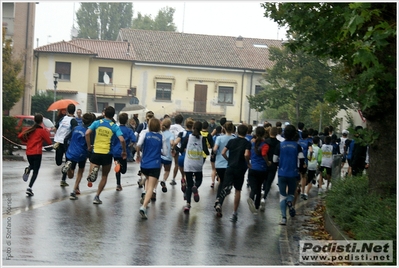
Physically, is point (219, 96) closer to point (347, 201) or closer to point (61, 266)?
point (347, 201)

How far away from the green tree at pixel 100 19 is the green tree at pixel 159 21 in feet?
12.8

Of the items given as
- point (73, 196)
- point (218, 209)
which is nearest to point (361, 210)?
point (218, 209)

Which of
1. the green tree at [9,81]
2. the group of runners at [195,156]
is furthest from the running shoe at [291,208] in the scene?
the green tree at [9,81]

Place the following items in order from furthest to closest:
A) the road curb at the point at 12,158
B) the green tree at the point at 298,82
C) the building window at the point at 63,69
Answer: the building window at the point at 63,69, the green tree at the point at 298,82, the road curb at the point at 12,158

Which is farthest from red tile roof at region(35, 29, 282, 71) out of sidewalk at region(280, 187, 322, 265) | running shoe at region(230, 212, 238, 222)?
running shoe at region(230, 212, 238, 222)

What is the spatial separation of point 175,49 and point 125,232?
5530 cm

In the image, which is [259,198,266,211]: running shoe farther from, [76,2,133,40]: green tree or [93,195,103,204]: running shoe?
[76,2,133,40]: green tree

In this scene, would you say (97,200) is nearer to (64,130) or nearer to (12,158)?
(64,130)

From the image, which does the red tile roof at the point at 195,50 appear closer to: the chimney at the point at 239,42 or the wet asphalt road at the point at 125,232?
the chimney at the point at 239,42

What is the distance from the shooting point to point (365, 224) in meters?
10.0

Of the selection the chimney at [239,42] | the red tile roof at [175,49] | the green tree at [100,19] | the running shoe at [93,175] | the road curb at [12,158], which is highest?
the green tree at [100,19]

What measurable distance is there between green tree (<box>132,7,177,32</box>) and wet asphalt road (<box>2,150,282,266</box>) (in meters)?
78.0

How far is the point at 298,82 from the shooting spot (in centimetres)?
4775

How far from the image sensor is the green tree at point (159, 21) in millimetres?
93562
